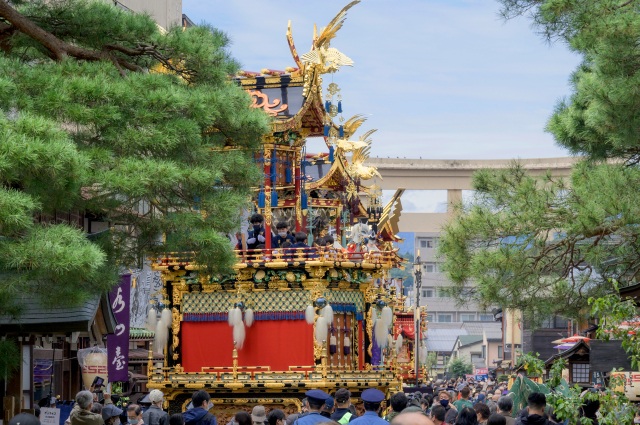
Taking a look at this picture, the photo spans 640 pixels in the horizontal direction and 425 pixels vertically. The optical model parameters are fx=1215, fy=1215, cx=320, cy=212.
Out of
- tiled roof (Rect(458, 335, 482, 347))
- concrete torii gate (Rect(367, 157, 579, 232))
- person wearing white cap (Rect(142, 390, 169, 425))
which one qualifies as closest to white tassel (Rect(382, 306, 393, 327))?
person wearing white cap (Rect(142, 390, 169, 425))

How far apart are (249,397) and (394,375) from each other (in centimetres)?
359

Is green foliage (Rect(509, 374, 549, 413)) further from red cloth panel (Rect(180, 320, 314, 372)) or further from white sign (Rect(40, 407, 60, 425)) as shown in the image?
red cloth panel (Rect(180, 320, 314, 372))

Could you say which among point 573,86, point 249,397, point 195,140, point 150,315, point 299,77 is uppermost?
point 299,77

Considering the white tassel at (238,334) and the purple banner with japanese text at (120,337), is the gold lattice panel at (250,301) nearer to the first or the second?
the white tassel at (238,334)

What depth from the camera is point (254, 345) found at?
2811 centimetres

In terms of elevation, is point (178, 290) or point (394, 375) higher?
point (178, 290)

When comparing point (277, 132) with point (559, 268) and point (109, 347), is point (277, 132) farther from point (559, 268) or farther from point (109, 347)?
point (559, 268)

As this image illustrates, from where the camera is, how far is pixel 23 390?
23.2m

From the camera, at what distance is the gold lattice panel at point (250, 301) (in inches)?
1097

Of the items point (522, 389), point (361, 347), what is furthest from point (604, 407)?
point (361, 347)

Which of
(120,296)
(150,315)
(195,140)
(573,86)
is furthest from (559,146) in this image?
(150,315)

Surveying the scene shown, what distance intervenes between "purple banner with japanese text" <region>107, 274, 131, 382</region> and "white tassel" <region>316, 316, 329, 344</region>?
421cm

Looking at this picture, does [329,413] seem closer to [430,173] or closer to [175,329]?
[175,329]

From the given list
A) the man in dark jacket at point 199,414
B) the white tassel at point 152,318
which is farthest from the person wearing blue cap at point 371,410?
the white tassel at point 152,318
